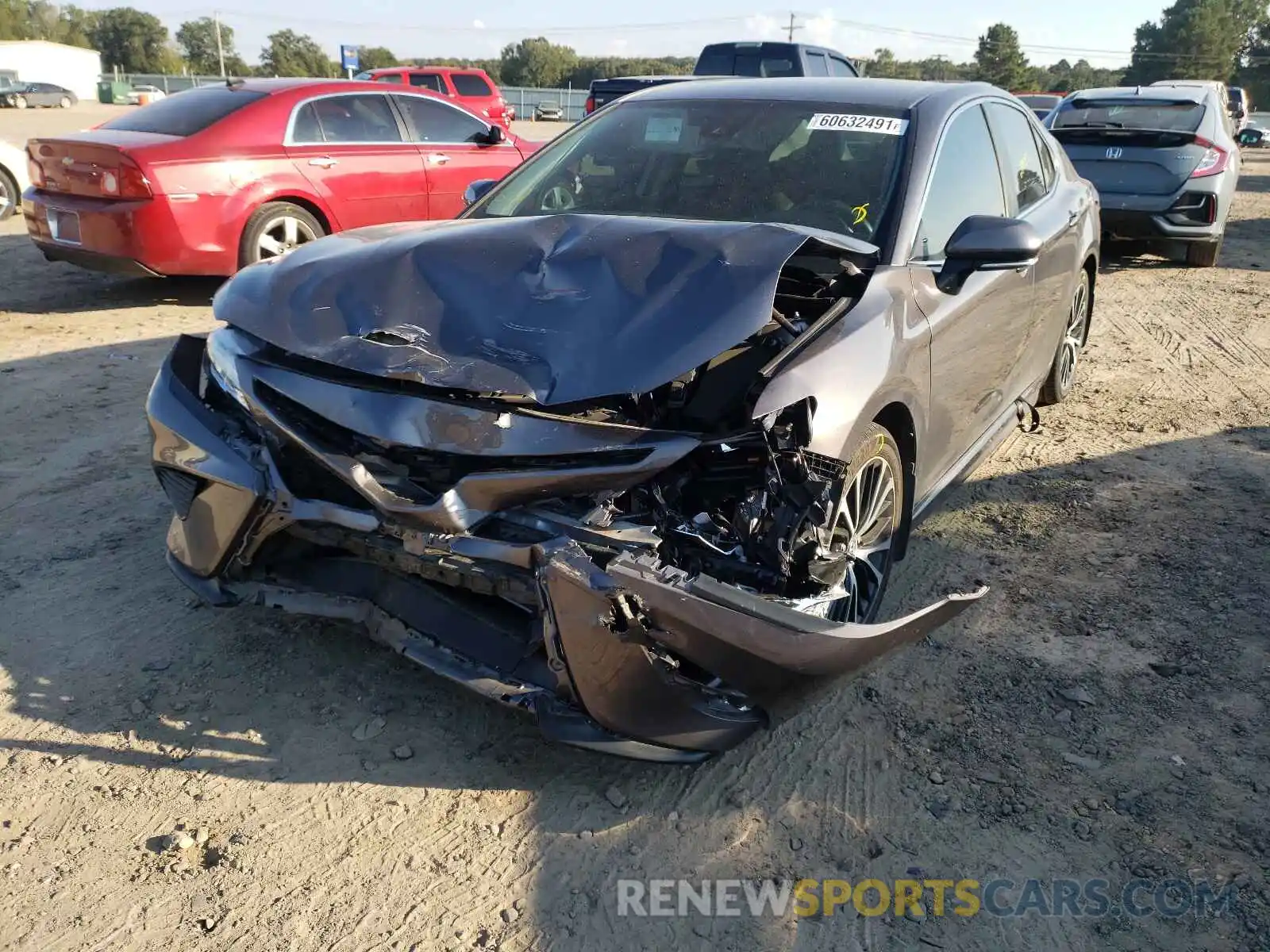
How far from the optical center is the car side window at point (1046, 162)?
505 centimetres

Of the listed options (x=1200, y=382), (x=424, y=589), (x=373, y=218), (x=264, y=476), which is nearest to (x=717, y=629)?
(x=424, y=589)

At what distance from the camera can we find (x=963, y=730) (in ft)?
9.88

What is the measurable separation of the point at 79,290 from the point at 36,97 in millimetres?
44860

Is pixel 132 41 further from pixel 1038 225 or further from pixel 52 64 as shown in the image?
pixel 1038 225

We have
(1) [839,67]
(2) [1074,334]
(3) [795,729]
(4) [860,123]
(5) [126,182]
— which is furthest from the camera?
(1) [839,67]

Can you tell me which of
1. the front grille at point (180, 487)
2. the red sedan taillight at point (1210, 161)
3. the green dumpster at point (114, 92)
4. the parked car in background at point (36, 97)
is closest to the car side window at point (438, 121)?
the front grille at point (180, 487)

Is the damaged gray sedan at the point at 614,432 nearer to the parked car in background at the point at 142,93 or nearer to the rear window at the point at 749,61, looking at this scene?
the rear window at the point at 749,61

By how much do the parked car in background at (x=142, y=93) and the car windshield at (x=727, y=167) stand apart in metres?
48.4

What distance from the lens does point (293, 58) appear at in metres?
78.1

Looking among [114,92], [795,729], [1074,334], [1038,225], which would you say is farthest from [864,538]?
[114,92]

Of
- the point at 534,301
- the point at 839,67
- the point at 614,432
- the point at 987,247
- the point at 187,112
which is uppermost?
the point at 839,67

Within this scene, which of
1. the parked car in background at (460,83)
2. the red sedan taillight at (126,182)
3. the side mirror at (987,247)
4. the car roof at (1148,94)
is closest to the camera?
the side mirror at (987,247)

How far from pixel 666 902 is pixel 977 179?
307 cm

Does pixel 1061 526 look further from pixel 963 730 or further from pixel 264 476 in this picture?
pixel 264 476
